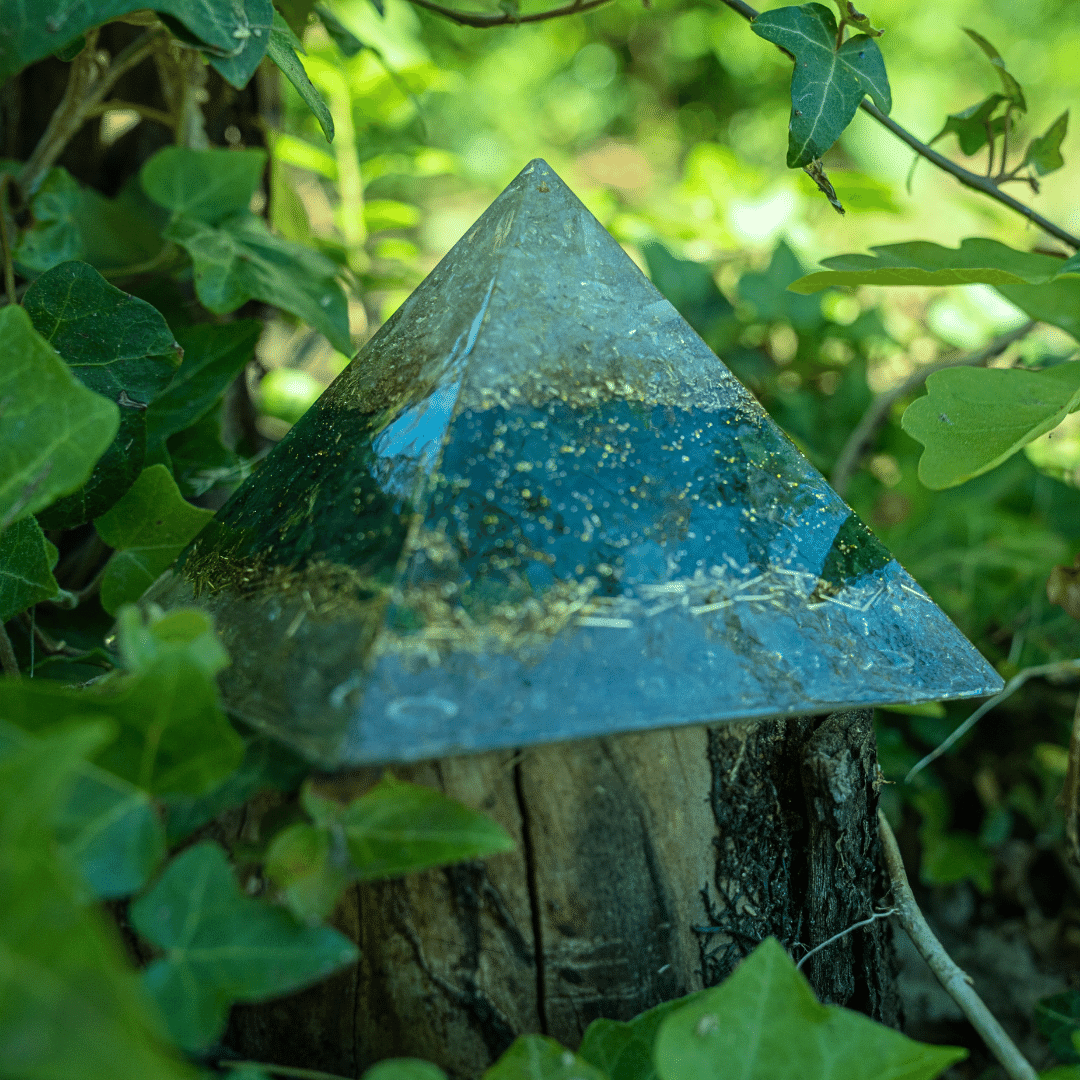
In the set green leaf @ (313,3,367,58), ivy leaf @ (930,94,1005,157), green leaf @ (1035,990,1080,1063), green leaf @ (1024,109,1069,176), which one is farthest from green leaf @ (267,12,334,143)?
green leaf @ (1035,990,1080,1063)

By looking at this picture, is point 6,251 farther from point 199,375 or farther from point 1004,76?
point 1004,76

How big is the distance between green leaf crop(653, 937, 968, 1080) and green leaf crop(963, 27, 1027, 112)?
0.85 metres

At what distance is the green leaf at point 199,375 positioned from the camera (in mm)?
981

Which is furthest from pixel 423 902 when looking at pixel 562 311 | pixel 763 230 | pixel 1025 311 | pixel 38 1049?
pixel 763 230

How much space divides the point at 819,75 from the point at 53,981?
2.74 ft

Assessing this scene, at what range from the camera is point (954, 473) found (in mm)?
688

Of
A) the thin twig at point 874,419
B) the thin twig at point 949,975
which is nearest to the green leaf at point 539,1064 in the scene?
the thin twig at point 949,975

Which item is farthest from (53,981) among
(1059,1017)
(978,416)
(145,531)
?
(1059,1017)

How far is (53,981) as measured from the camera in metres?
0.32

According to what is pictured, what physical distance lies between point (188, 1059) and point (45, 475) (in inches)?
14.3

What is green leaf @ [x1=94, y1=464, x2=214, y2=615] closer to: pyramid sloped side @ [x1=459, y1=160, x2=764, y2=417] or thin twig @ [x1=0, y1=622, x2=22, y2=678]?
thin twig @ [x1=0, y1=622, x2=22, y2=678]

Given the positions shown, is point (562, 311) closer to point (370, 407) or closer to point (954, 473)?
point (370, 407)

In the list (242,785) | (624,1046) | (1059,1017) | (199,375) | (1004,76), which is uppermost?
(1004,76)

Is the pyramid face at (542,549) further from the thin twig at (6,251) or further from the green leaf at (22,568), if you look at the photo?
the thin twig at (6,251)
